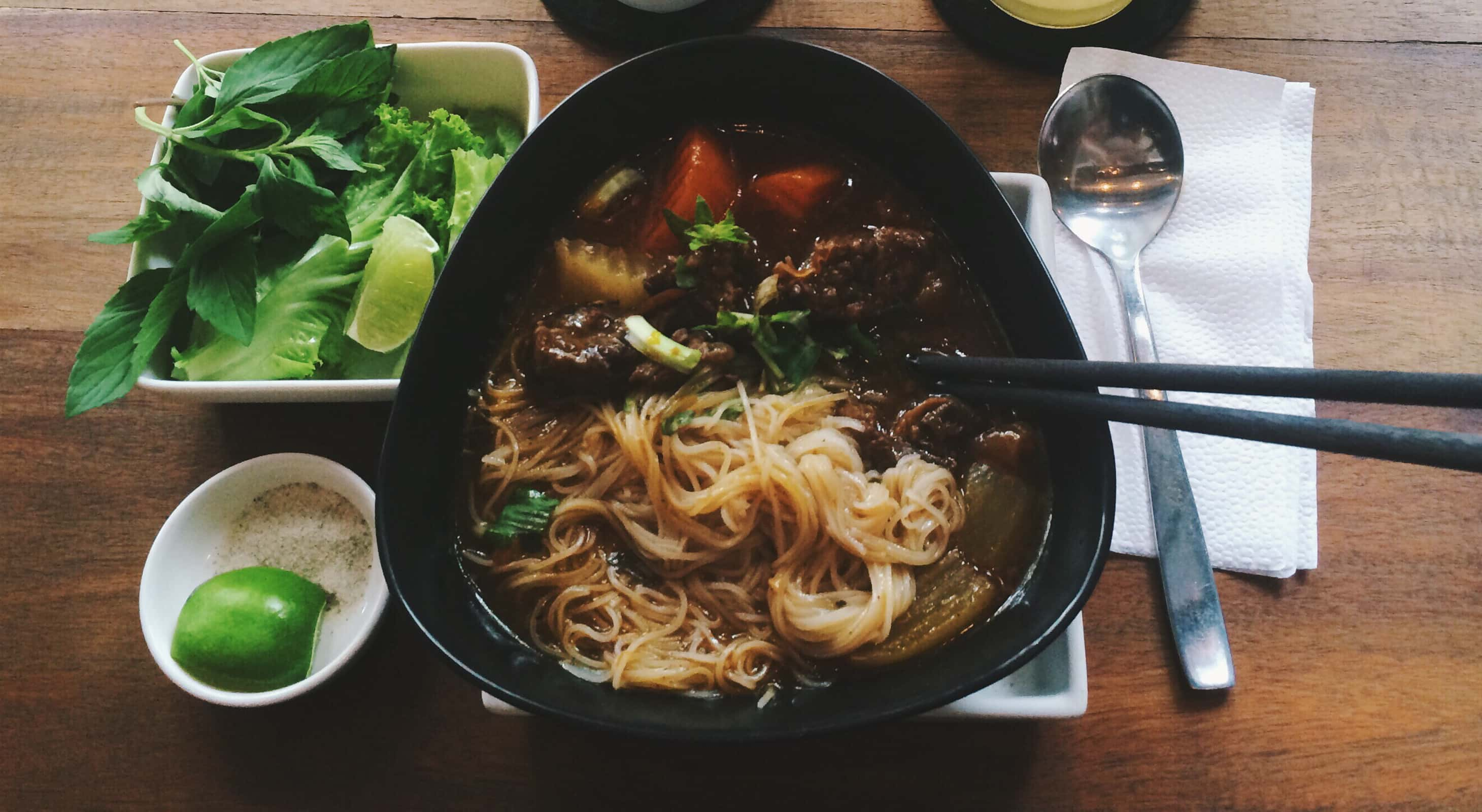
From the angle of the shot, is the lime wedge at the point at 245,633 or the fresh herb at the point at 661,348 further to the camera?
the fresh herb at the point at 661,348

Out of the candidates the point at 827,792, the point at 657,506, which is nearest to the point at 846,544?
the point at 657,506

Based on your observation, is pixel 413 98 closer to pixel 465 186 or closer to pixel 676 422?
pixel 465 186

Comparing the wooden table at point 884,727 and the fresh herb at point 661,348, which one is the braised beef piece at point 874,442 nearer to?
the fresh herb at point 661,348

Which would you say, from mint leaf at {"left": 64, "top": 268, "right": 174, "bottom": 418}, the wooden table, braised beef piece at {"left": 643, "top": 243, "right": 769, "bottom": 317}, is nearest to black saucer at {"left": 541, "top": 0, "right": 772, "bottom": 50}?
the wooden table

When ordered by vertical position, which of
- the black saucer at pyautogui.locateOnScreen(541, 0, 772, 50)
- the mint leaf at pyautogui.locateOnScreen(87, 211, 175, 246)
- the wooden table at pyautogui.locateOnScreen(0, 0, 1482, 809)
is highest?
the black saucer at pyautogui.locateOnScreen(541, 0, 772, 50)

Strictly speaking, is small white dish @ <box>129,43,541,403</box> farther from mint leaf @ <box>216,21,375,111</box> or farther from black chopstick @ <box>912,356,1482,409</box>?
black chopstick @ <box>912,356,1482,409</box>

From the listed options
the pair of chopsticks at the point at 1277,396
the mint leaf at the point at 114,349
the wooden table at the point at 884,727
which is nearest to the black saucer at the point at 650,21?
the wooden table at the point at 884,727
